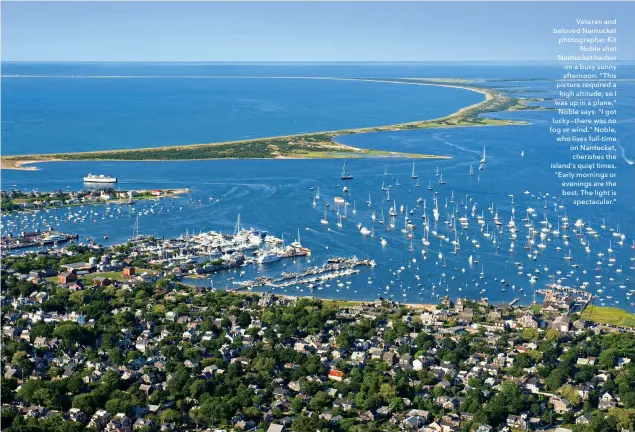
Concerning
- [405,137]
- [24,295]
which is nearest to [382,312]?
[24,295]

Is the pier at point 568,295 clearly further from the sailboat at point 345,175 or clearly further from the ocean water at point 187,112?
the ocean water at point 187,112

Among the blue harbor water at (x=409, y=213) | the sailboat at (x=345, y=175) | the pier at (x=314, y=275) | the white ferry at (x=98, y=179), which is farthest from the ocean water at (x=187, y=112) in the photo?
the pier at (x=314, y=275)

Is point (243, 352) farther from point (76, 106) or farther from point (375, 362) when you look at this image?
point (76, 106)

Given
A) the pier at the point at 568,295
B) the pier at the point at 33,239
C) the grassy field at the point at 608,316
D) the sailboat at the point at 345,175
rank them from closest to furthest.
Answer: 1. the grassy field at the point at 608,316
2. the pier at the point at 568,295
3. the pier at the point at 33,239
4. the sailboat at the point at 345,175

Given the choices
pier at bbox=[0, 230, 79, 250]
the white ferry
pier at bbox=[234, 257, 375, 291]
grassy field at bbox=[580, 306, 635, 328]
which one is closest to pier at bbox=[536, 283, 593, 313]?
grassy field at bbox=[580, 306, 635, 328]

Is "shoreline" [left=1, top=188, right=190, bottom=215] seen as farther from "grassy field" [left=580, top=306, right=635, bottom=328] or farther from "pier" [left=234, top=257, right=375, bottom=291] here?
"grassy field" [left=580, top=306, right=635, bottom=328]

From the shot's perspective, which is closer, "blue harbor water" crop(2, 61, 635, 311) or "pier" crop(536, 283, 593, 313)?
"pier" crop(536, 283, 593, 313)

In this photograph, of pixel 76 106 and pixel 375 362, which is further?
pixel 76 106
